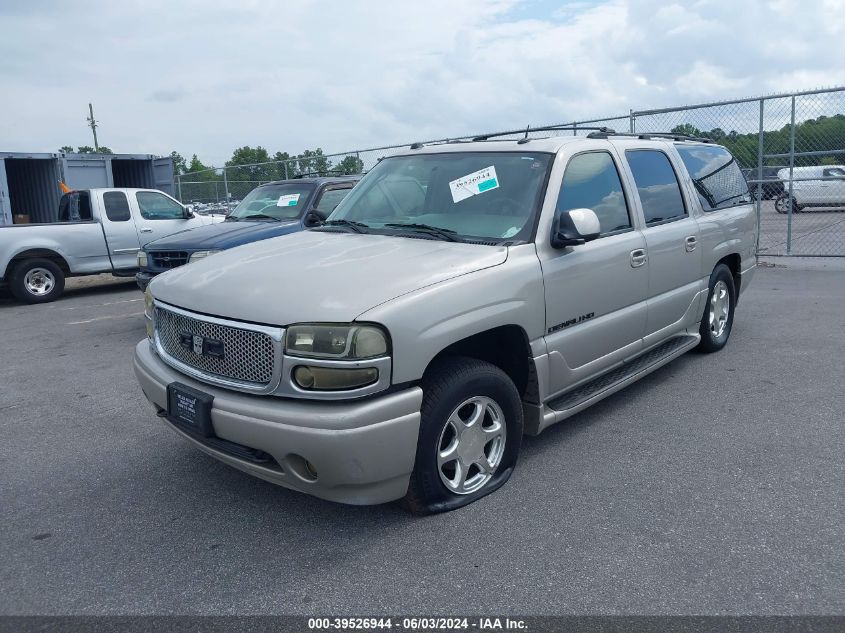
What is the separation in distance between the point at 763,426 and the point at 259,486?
125 inches

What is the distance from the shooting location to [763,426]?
176 inches

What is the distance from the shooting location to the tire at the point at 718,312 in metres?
5.94

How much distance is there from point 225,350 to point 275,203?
6077 mm

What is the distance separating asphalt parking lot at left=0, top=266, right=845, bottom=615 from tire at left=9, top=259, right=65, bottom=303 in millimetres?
6374

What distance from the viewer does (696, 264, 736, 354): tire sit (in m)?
5.94

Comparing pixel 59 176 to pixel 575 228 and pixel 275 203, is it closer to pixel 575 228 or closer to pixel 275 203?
pixel 275 203

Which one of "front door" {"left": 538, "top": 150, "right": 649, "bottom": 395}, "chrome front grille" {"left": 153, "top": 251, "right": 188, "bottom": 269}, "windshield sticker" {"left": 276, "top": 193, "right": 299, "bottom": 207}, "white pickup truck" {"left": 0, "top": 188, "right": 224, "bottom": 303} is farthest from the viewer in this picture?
"white pickup truck" {"left": 0, "top": 188, "right": 224, "bottom": 303}

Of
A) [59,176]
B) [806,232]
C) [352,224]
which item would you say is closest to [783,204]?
[806,232]

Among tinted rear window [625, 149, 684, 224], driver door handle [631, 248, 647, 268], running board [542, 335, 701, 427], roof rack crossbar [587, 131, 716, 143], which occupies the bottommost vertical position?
running board [542, 335, 701, 427]

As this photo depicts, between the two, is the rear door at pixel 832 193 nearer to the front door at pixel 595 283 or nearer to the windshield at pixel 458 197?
the front door at pixel 595 283

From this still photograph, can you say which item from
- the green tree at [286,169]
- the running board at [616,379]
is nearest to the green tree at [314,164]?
the green tree at [286,169]

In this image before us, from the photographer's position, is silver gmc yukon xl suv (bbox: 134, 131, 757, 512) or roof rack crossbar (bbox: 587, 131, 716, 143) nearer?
silver gmc yukon xl suv (bbox: 134, 131, 757, 512)

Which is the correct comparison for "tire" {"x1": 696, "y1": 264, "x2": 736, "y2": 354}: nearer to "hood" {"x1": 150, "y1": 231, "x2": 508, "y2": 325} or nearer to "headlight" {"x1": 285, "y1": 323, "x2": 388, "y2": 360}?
"hood" {"x1": 150, "y1": 231, "x2": 508, "y2": 325}

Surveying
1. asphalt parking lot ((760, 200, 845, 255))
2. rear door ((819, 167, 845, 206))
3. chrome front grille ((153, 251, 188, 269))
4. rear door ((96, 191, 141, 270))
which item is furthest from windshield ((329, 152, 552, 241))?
rear door ((819, 167, 845, 206))
